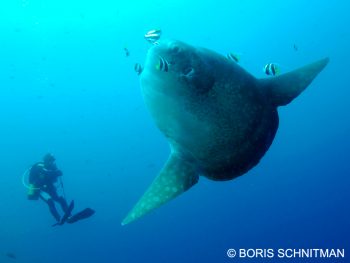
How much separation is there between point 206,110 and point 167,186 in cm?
77

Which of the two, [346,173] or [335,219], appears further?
[346,173]

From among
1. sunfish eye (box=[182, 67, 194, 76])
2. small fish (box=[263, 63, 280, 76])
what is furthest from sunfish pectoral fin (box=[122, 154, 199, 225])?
small fish (box=[263, 63, 280, 76])

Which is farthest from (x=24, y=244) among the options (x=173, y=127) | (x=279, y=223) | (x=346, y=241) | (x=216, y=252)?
(x=173, y=127)

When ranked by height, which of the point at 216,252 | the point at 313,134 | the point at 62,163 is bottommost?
the point at 62,163

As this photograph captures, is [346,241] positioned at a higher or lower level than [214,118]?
lower

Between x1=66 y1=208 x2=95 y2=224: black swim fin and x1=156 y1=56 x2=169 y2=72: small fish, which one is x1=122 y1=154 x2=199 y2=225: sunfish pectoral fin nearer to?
x1=156 y1=56 x2=169 y2=72: small fish

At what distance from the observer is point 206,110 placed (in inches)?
109

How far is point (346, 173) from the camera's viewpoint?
5138cm

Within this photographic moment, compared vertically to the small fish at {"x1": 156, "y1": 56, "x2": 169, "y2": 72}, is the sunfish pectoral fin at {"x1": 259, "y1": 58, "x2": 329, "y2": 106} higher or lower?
lower

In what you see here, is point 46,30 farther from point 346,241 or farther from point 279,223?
point 346,241

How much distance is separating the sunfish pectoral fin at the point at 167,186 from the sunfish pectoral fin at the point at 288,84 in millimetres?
944

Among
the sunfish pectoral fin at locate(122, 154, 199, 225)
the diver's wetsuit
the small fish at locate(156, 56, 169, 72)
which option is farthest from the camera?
the diver's wetsuit

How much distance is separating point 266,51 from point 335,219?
164 feet

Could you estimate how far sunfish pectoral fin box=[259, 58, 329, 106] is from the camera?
3.14 meters
